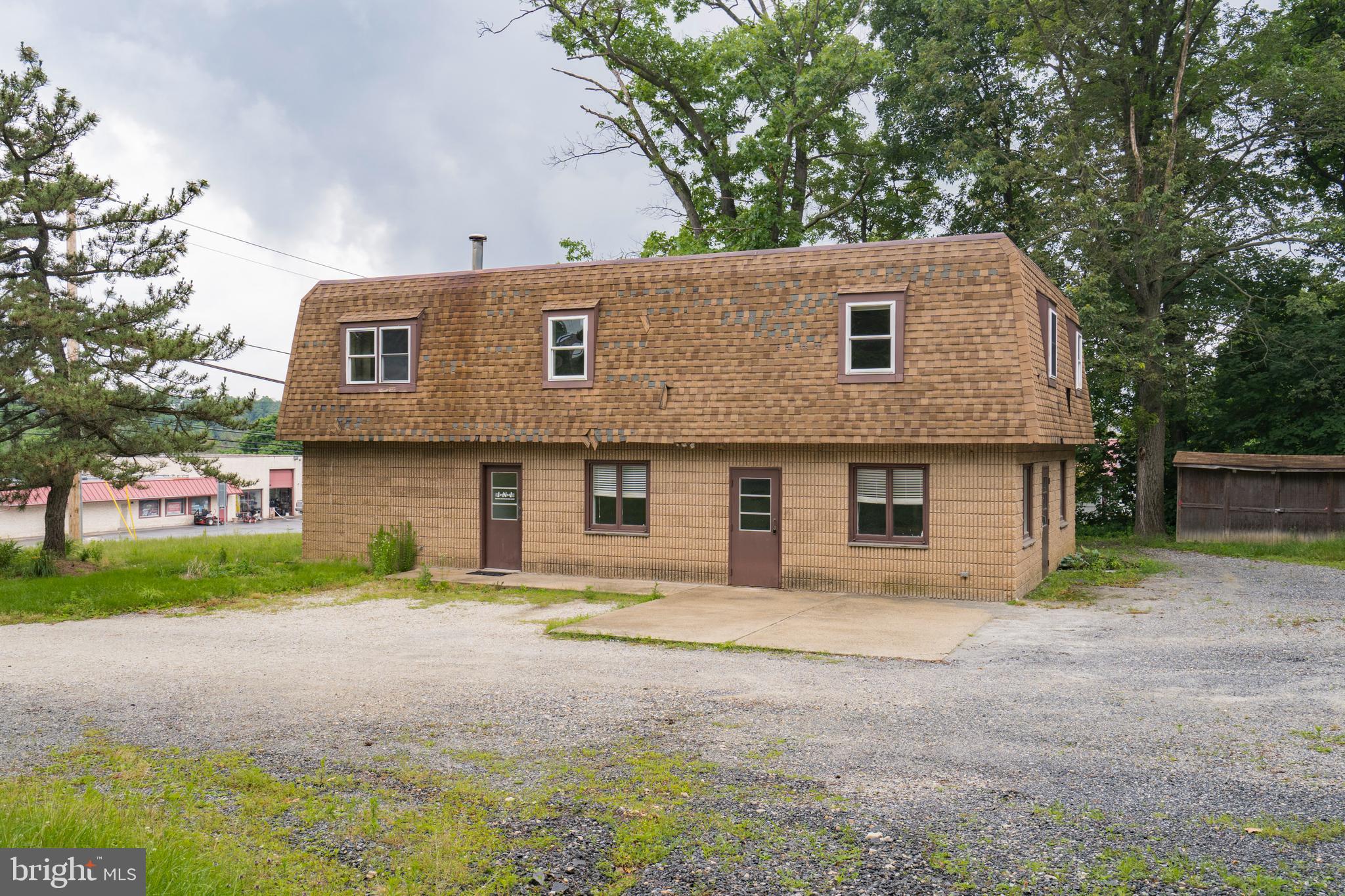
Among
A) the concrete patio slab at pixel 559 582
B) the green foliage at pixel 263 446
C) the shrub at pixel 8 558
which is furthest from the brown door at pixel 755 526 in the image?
the green foliage at pixel 263 446

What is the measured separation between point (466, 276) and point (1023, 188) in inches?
802

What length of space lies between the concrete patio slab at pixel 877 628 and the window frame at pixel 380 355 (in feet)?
30.8

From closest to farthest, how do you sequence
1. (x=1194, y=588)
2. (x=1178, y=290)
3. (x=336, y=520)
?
(x=1194, y=588) → (x=336, y=520) → (x=1178, y=290)

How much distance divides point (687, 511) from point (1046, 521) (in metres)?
7.08

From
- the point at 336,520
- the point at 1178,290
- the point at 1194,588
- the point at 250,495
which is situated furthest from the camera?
the point at 250,495

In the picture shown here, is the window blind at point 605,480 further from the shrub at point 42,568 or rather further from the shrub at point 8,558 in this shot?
the shrub at point 8,558

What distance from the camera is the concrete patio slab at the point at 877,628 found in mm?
11625

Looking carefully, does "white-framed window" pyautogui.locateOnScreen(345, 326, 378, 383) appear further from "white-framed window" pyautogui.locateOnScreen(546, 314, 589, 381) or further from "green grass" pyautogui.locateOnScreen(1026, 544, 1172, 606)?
"green grass" pyautogui.locateOnScreen(1026, 544, 1172, 606)

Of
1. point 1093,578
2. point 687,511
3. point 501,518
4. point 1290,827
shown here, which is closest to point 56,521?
point 501,518

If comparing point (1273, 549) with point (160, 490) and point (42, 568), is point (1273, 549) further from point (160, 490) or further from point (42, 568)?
point (160, 490)

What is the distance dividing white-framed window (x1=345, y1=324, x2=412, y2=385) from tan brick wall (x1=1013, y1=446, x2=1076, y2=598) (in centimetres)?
1144

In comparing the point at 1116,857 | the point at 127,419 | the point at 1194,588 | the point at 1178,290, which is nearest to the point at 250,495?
the point at 127,419

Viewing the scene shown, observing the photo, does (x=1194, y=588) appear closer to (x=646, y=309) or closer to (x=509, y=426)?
(x=646, y=309)

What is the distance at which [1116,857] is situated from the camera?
18.0 ft
